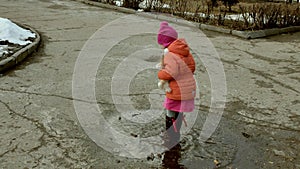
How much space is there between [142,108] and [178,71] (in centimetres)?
134

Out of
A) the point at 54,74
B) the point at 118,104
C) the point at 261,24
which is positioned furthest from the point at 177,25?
the point at 118,104

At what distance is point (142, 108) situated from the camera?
426 cm

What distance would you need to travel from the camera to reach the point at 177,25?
10406 millimetres

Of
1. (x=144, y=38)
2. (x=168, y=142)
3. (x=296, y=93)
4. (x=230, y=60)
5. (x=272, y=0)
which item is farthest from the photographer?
(x=272, y=0)

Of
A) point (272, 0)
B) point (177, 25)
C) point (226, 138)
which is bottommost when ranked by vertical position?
point (226, 138)

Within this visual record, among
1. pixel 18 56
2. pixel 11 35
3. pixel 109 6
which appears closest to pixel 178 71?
pixel 18 56

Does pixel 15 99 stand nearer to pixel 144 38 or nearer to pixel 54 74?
pixel 54 74

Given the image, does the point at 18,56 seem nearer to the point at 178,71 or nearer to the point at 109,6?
the point at 178,71

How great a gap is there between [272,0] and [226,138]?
1395 cm

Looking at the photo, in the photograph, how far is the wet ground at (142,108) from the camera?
3.15 m

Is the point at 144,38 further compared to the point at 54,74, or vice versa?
the point at 144,38

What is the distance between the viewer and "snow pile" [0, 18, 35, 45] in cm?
663

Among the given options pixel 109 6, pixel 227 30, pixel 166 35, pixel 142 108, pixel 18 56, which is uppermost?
pixel 109 6

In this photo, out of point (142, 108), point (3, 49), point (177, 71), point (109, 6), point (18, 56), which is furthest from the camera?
point (109, 6)
